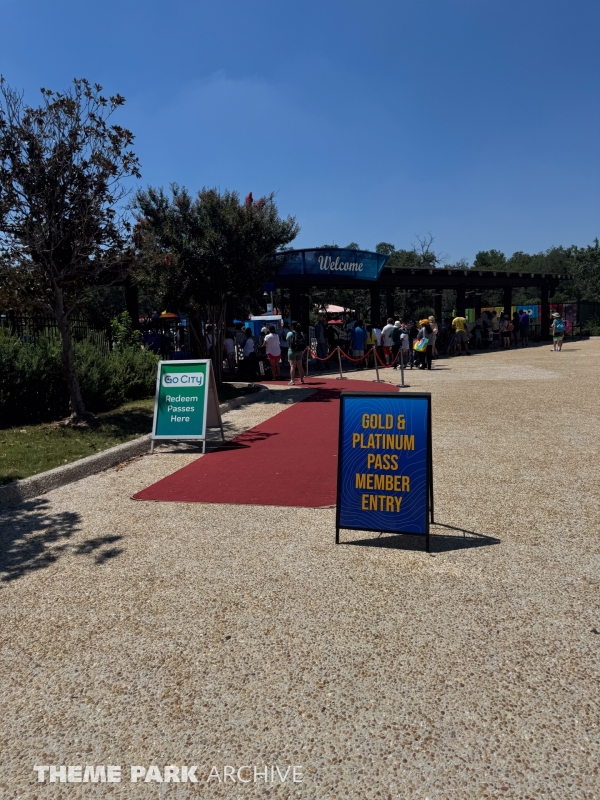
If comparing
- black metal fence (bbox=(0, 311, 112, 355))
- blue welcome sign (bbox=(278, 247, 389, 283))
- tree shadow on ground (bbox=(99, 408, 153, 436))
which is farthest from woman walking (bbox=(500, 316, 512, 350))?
tree shadow on ground (bbox=(99, 408, 153, 436))

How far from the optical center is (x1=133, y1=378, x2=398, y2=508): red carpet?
6297 mm

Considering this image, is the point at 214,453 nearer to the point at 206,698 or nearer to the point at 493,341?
the point at 206,698

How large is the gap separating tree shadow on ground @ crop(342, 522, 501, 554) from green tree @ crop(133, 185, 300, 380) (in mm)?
10260

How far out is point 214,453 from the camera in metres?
8.56

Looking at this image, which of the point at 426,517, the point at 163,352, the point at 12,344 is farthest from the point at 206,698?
the point at 163,352

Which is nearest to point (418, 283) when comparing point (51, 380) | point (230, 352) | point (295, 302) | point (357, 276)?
point (357, 276)

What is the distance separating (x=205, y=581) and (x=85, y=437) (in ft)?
18.4

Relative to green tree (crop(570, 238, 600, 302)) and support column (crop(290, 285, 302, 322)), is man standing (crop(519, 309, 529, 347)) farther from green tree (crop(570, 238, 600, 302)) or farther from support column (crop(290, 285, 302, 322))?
green tree (crop(570, 238, 600, 302))

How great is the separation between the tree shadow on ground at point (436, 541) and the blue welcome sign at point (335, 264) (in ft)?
55.3

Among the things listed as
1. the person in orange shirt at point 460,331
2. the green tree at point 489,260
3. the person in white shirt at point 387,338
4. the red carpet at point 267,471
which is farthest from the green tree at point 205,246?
the green tree at point 489,260

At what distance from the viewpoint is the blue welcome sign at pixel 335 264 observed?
21812 millimetres

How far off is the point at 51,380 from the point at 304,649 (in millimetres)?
8442

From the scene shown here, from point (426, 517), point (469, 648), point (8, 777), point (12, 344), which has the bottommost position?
point (8, 777)

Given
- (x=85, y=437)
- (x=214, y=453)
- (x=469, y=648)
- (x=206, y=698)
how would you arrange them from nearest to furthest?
(x=206, y=698)
(x=469, y=648)
(x=214, y=453)
(x=85, y=437)
